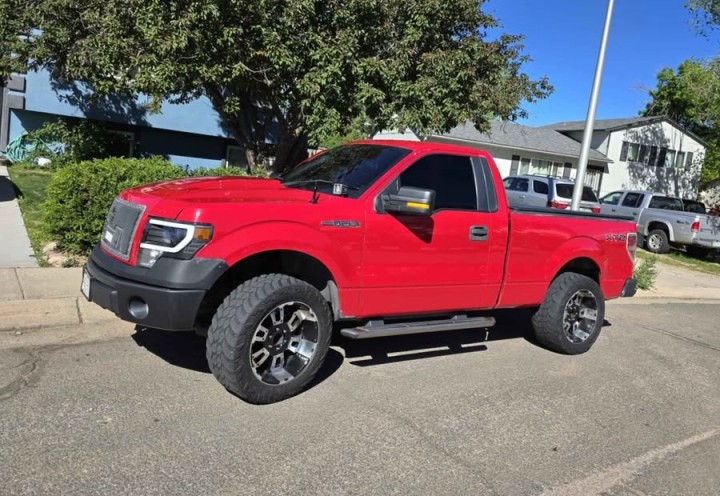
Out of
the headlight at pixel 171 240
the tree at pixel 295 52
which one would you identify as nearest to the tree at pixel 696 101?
the tree at pixel 295 52

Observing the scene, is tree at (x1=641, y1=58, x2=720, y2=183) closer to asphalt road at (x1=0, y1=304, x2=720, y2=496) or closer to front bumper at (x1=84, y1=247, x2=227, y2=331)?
asphalt road at (x1=0, y1=304, x2=720, y2=496)

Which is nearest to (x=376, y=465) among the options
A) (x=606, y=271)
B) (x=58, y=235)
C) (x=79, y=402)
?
(x=79, y=402)

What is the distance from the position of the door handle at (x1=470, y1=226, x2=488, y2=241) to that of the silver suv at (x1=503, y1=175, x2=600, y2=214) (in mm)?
12956

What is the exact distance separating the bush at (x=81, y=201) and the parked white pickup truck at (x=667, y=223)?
1420 centimetres

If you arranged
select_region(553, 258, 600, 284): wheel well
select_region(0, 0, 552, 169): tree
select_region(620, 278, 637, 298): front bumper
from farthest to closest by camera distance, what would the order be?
select_region(0, 0, 552, 169): tree < select_region(620, 278, 637, 298): front bumper < select_region(553, 258, 600, 284): wheel well

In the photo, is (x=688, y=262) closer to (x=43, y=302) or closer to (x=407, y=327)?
(x=407, y=327)

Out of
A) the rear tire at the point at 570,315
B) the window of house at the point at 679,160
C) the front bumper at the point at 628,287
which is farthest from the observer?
the window of house at the point at 679,160

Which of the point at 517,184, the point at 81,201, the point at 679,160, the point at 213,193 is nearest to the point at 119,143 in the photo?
the point at 81,201

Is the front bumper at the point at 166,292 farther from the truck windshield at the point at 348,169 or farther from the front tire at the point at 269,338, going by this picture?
the truck windshield at the point at 348,169

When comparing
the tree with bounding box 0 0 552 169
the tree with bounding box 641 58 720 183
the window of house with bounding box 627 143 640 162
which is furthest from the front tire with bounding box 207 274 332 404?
the window of house with bounding box 627 143 640 162

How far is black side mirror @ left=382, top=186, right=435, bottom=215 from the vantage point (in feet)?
14.4

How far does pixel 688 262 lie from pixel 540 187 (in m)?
4.81

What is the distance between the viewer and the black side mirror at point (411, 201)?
14.4 ft

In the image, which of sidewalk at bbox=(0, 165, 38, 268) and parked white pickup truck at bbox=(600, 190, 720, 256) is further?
parked white pickup truck at bbox=(600, 190, 720, 256)
